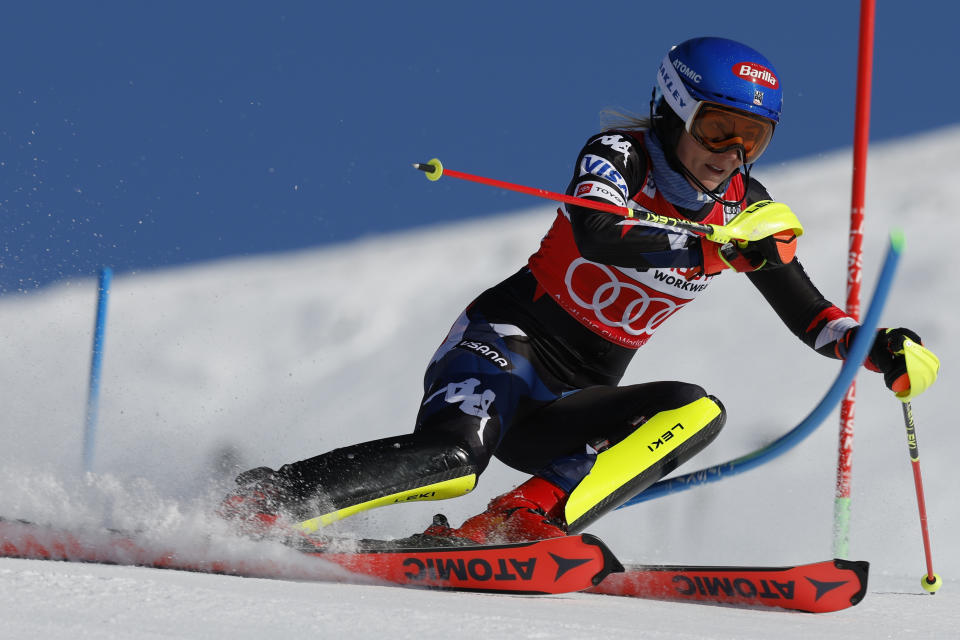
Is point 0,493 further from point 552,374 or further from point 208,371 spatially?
point 208,371

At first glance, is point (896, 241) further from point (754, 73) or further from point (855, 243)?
point (855, 243)

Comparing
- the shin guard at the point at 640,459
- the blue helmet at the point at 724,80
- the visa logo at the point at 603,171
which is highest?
the blue helmet at the point at 724,80

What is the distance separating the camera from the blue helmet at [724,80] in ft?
9.07

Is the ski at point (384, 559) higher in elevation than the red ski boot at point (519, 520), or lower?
lower

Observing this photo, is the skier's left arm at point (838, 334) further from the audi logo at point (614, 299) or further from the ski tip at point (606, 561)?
the ski tip at point (606, 561)

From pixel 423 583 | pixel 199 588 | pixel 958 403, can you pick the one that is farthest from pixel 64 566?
pixel 958 403

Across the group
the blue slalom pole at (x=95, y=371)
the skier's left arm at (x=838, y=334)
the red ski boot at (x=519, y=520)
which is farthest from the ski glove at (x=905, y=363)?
the blue slalom pole at (x=95, y=371)

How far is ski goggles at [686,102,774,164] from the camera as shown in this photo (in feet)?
9.14

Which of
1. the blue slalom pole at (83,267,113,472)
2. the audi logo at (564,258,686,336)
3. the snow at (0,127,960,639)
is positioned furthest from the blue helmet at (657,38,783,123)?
the blue slalom pole at (83,267,113,472)

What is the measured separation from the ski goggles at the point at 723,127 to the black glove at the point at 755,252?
0.29 metres

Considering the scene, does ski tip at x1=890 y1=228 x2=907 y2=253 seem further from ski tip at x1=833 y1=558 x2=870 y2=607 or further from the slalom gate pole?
the slalom gate pole

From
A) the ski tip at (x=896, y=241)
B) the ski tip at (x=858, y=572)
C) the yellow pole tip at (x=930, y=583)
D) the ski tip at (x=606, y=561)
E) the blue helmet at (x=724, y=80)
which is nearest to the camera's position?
the ski tip at (x=606, y=561)

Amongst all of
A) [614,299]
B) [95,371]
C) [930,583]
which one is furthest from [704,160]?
[95,371]

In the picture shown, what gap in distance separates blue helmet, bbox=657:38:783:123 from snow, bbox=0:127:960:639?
125 centimetres
